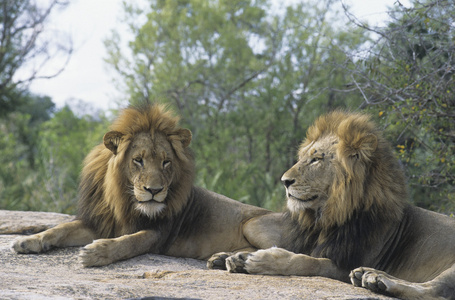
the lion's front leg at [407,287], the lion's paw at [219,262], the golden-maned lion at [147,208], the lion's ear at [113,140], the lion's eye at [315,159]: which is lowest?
the lion's paw at [219,262]

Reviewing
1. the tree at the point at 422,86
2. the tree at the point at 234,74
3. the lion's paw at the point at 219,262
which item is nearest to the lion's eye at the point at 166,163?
the lion's paw at the point at 219,262

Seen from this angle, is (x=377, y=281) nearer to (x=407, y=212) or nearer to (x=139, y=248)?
(x=407, y=212)

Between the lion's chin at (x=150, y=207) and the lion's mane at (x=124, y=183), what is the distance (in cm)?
11

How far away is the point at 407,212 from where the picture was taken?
3.80 meters

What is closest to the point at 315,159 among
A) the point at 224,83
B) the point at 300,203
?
the point at 300,203

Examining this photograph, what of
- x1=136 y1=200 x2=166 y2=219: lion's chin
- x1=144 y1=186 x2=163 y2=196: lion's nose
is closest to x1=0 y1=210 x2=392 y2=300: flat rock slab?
x1=136 y1=200 x2=166 y2=219: lion's chin

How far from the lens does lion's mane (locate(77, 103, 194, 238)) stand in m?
4.35

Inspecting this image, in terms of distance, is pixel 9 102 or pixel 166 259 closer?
pixel 166 259

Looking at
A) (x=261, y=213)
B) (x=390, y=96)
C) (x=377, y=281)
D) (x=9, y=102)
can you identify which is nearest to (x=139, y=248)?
(x=261, y=213)

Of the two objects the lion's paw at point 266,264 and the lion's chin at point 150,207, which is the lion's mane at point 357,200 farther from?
the lion's chin at point 150,207

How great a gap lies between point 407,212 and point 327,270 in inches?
28.6

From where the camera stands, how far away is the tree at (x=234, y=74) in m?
13.9

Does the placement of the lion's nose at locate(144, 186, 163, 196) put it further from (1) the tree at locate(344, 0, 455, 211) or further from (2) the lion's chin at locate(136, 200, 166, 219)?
(1) the tree at locate(344, 0, 455, 211)

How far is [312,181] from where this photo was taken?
3.70 metres
